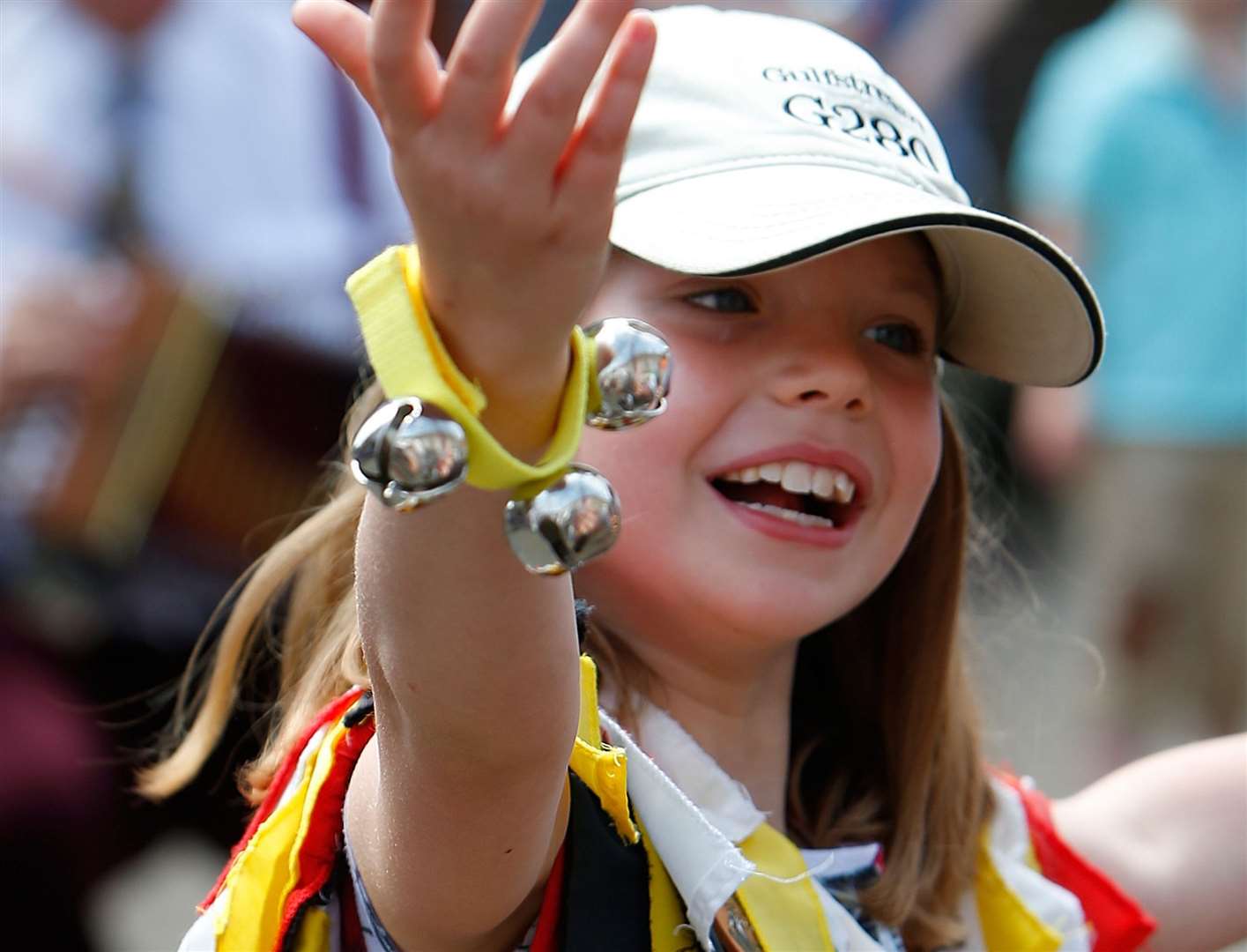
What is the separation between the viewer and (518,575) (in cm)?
112

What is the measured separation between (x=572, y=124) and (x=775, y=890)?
849 millimetres

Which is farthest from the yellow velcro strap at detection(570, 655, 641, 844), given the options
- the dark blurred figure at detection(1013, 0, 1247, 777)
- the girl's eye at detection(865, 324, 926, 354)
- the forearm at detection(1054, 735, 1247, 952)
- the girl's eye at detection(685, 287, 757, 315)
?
the dark blurred figure at detection(1013, 0, 1247, 777)

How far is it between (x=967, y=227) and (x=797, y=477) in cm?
28

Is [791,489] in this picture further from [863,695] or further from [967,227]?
[863,695]

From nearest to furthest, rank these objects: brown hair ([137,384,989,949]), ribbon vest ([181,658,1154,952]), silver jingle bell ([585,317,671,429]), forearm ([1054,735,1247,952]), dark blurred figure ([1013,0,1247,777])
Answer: silver jingle bell ([585,317,671,429]), ribbon vest ([181,658,1154,952]), brown hair ([137,384,989,949]), forearm ([1054,735,1247,952]), dark blurred figure ([1013,0,1247,777])

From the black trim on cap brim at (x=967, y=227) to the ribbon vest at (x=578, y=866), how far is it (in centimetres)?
41

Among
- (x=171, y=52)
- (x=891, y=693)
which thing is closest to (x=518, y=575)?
(x=891, y=693)

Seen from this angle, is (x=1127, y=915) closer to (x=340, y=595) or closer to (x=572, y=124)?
(x=340, y=595)

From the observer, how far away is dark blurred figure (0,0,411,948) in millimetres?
2854

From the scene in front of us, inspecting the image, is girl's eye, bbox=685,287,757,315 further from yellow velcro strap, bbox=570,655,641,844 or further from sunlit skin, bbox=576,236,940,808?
yellow velcro strap, bbox=570,655,641,844

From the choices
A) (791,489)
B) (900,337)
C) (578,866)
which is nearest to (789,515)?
(791,489)

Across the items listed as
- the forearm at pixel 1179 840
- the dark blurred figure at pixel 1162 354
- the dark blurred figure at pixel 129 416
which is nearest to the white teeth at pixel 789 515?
the forearm at pixel 1179 840

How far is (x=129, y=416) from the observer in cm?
287

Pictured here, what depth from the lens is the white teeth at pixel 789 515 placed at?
1728 mm
